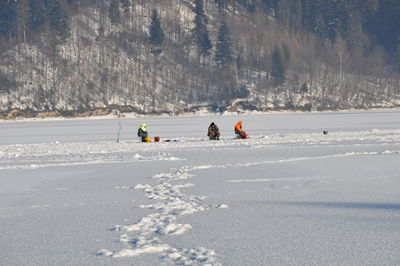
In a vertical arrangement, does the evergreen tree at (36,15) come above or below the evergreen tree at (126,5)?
below

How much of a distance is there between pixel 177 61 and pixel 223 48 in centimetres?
1094

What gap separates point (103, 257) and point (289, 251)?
2332 millimetres

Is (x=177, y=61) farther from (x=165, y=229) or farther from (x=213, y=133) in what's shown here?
(x=165, y=229)

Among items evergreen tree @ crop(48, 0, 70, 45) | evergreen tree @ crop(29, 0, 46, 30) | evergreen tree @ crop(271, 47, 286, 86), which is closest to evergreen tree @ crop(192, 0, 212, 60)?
evergreen tree @ crop(271, 47, 286, 86)

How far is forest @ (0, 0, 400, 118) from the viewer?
95688mm

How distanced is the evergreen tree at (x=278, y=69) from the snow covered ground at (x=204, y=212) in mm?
88003

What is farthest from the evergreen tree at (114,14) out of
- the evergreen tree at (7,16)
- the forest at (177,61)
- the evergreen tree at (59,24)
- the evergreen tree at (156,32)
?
the evergreen tree at (7,16)

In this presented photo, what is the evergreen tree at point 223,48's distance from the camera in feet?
356

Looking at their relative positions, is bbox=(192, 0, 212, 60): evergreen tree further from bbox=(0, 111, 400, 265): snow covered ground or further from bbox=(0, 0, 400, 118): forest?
bbox=(0, 111, 400, 265): snow covered ground

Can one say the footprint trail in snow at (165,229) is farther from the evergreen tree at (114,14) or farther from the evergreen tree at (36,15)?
the evergreen tree at (36,15)

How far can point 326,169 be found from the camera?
14641 mm

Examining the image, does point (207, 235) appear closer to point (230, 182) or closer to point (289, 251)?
point (289, 251)

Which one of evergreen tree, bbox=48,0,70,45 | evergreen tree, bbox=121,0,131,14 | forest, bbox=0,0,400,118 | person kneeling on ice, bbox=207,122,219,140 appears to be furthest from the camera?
evergreen tree, bbox=121,0,131,14

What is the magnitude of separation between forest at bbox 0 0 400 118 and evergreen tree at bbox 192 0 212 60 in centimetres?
24
